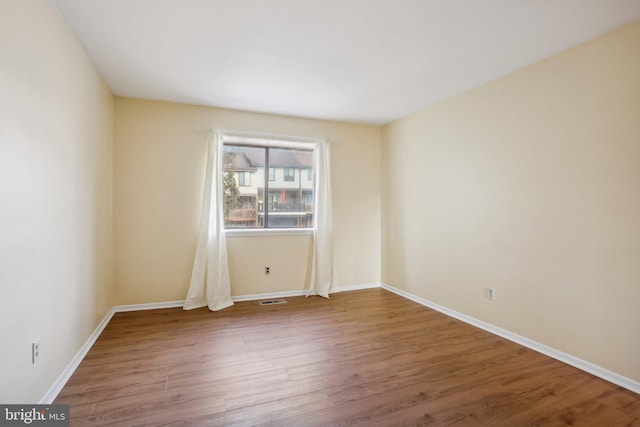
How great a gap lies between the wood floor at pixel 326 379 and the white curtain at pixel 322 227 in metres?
1.02

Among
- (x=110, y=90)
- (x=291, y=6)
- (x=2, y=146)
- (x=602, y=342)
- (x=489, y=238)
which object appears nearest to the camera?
(x=2, y=146)

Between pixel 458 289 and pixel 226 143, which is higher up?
pixel 226 143

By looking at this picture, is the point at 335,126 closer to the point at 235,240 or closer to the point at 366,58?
the point at 366,58

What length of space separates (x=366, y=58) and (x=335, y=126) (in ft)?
6.18

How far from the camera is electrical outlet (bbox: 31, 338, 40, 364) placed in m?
1.65

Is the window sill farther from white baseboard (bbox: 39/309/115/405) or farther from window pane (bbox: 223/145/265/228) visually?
white baseboard (bbox: 39/309/115/405)

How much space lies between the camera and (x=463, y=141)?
132 inches

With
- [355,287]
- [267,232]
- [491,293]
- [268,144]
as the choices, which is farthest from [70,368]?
[491,293]

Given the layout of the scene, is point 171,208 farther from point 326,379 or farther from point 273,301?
point 326,379

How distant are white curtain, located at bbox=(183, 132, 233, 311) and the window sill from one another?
23cm

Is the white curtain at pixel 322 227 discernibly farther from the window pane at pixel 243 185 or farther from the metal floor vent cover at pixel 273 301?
the window pane at pixel 243 185

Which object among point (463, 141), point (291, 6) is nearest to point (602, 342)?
point (463, 141)

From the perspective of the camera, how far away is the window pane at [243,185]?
13.3 ft

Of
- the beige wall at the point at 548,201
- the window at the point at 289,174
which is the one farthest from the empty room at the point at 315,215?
the window at the point at 289,174
